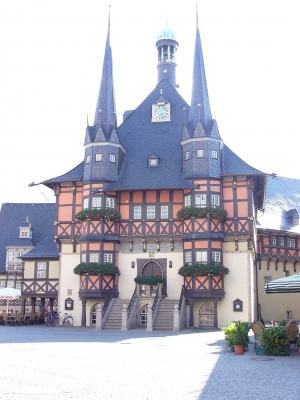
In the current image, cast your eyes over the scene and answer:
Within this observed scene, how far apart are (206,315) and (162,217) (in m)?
6.77

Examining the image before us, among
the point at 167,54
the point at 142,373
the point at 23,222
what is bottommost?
the point at 142,373

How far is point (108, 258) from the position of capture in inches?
1422

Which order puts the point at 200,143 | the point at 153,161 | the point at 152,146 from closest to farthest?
the point at 200,143
the point at 153,161
the point at 152,146

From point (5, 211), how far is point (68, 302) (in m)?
22.2

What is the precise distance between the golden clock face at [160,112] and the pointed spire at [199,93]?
3305 mm

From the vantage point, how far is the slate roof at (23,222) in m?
53.9

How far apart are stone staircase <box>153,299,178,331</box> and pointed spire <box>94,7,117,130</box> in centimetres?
1234

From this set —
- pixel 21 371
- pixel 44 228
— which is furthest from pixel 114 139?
pixel 21 371

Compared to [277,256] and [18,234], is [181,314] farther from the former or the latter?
[18,234]

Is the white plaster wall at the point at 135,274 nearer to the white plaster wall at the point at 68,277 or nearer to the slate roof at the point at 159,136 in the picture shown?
the white plaster wall at the point at 68,277

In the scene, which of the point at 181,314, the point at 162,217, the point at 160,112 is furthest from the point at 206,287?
the point at 160,112

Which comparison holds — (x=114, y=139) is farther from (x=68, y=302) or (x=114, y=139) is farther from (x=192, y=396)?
(x=192, y=396)

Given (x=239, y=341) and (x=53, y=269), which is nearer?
(x=239, y=341)

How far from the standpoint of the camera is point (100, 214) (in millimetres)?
35656
